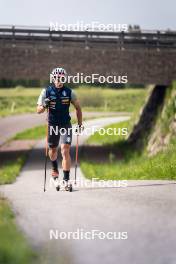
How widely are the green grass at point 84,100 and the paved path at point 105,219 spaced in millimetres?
48438

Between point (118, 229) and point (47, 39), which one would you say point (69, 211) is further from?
point (47, 39)

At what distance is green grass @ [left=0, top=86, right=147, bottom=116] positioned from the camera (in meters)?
64.5

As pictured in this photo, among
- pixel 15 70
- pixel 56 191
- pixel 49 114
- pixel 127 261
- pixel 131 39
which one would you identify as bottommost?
pixel 127 261

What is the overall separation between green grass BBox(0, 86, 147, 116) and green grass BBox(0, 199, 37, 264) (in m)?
51.6

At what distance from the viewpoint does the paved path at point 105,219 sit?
272 inches

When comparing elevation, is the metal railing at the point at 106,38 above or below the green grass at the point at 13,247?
above

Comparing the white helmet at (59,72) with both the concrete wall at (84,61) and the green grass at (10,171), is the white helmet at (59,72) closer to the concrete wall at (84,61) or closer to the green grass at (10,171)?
the green grass at (10,171)

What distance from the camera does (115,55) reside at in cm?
2889

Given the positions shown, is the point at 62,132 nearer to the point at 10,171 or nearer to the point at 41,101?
the point at 41,101

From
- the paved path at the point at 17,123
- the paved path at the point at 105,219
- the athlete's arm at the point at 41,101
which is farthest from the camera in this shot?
the paved path at the point at 17,123

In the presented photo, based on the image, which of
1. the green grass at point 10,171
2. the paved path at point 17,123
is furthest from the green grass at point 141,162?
the paved path at point 17,123

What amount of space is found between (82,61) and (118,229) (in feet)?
69.5

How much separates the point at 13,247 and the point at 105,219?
2383 millimetres

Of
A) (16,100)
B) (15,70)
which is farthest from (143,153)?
(16,100)
